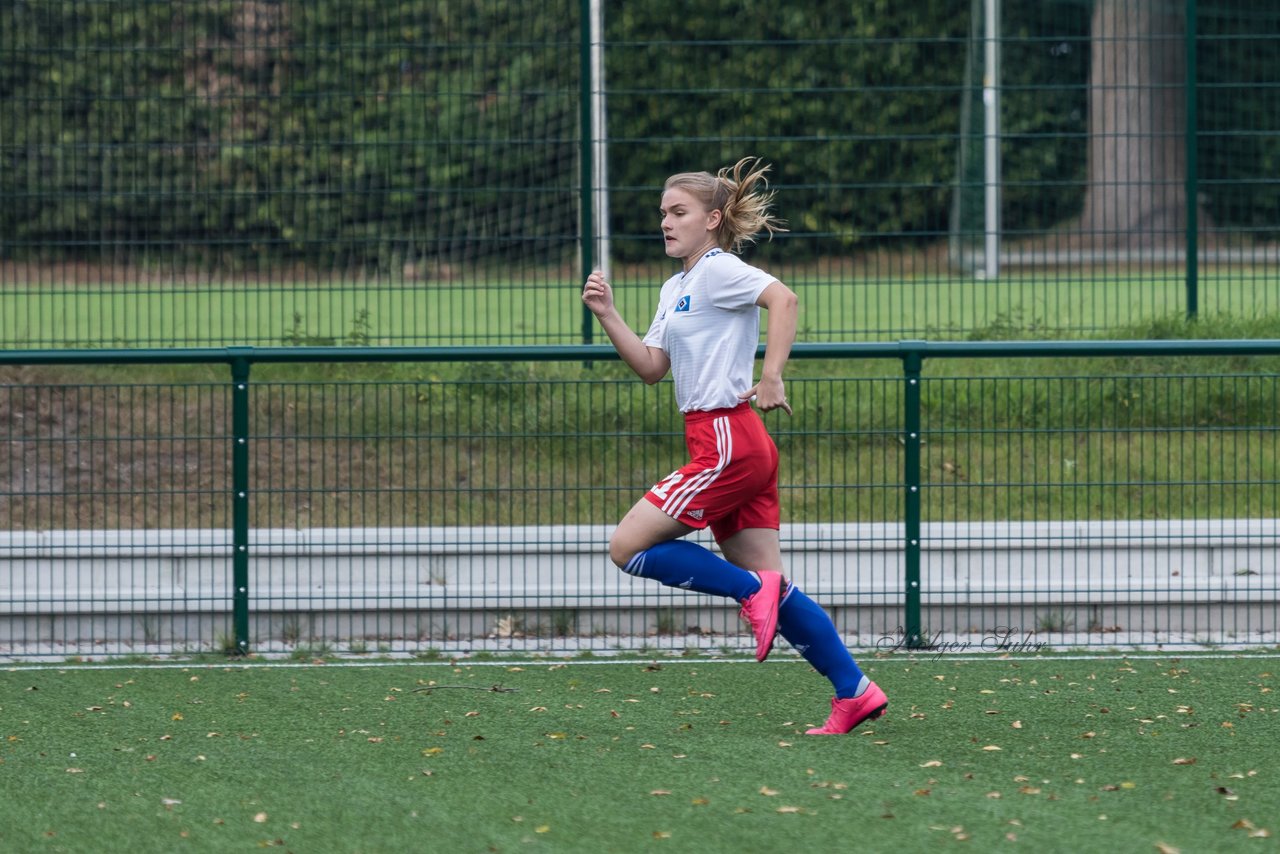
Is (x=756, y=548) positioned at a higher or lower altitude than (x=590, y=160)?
lower

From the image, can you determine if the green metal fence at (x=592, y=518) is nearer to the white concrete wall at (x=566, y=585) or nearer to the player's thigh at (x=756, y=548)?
the white concrete wall at (x=566, y=585)

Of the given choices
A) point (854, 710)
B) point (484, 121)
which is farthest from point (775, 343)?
point (484, 121)

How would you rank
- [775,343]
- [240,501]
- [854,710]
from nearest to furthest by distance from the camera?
[775,343] < [854,710] < [240,501]

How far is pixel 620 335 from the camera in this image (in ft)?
17.1

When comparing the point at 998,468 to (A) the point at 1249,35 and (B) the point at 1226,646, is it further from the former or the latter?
(A) the point at 1249,35

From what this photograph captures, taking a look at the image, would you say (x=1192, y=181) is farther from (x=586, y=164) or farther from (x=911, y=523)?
(x=911, y=523)

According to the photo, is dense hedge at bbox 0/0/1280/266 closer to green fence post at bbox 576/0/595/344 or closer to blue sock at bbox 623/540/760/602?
green fence post at bbox 576/0/595/344

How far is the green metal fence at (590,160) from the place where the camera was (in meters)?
9.88

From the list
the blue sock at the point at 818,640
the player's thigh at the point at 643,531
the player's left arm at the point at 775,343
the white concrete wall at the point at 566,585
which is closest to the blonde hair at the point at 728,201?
the player's left arm at the point at 775,343

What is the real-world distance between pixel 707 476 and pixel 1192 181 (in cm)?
588

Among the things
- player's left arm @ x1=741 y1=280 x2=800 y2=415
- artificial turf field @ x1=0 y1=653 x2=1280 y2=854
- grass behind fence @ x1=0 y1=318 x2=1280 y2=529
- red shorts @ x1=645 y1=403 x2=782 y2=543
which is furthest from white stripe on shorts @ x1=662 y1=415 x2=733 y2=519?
grass behind fence @ x1=0 y1=318 x2=1280 y2=529

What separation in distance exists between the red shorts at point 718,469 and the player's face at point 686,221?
508mm

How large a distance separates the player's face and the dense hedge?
4.61 metres

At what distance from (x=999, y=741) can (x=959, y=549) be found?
7.36 ft
